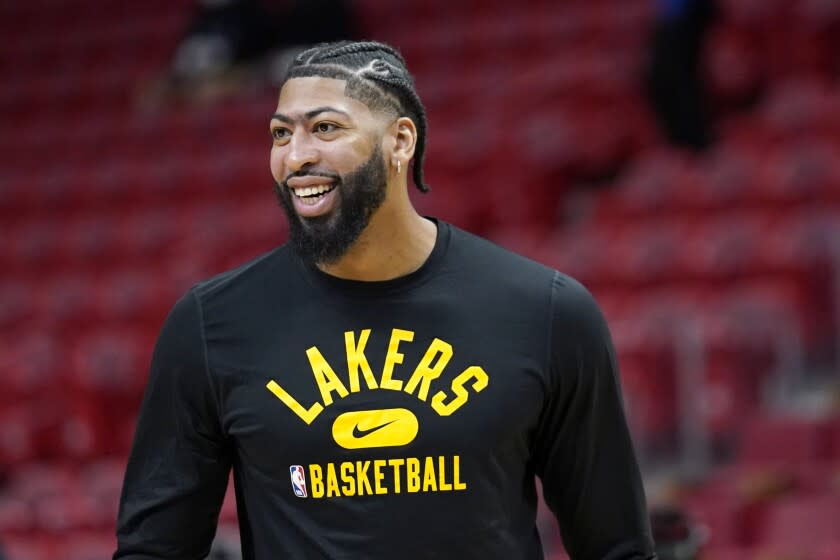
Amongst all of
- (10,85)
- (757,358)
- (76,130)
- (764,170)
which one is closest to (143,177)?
(76,130)

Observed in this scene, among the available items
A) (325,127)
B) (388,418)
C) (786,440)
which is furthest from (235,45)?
(388,418)

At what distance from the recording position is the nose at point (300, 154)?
2.08 m

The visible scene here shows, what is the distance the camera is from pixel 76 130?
10438mm

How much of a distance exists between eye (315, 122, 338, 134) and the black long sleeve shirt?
21cm

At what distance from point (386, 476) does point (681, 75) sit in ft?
20.4

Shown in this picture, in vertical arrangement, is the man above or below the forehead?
below

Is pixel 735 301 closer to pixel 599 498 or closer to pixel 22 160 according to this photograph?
pixel 599 498

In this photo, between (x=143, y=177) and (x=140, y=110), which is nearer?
(x=143, y=177)

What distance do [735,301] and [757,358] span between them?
27cm

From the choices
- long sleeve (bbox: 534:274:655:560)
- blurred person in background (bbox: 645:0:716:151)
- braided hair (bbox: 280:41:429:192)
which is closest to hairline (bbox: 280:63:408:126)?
braided hair (bbox: 280:41:429:192)

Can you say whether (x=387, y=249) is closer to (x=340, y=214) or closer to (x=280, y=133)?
(x=340, y=214)

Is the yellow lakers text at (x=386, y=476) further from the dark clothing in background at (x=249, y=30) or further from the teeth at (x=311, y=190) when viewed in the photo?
the dark clothing in background at (x=249, y=30)

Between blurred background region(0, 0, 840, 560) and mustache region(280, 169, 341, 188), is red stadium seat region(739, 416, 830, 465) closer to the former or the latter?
blurred background region(0, 0, 840, 560)

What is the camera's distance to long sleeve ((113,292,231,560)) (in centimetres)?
218
